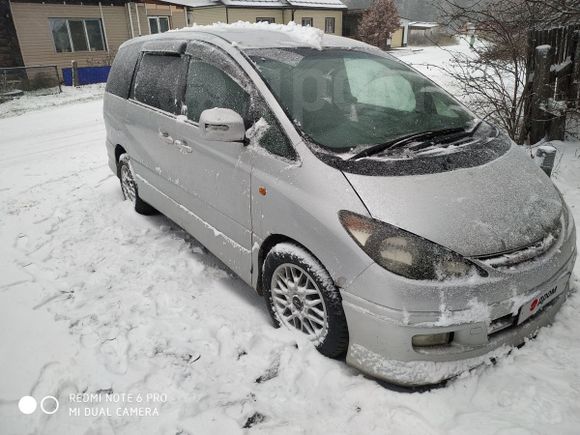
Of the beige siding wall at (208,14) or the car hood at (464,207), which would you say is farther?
the beige siding wall at (208,14)

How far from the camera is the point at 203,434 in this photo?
7.10ft

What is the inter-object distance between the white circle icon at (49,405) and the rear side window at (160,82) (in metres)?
2.28

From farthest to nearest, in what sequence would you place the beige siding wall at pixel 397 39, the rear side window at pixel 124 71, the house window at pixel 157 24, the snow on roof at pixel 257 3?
1. the beige siding wall at pixel 397 39
2. the snow on roof at pixel 257 3
3. the house window at pixel 157 24
4. the rear side window at pixel 124 71

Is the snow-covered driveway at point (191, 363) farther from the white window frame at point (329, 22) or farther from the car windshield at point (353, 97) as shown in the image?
the white window frame at point (329, 22)

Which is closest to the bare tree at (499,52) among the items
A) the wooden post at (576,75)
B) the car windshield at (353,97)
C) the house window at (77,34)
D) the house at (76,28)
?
the wooden post at (576,75)

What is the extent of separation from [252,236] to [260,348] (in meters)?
0.75

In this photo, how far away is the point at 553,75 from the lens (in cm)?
527

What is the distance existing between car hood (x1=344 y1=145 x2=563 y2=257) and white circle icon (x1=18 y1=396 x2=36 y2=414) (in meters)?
2.21

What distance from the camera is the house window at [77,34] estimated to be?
18.7 metres

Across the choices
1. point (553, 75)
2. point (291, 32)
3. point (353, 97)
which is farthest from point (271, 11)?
point (353, 97)

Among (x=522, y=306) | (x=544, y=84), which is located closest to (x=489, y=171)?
(x=522, y=306)

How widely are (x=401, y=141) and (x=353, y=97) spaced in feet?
2.19

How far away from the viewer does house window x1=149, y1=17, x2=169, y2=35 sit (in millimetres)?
22447

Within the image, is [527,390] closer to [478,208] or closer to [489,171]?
[478,208]
